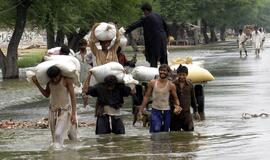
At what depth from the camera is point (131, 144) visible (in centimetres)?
1126

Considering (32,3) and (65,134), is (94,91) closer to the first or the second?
(65,134)

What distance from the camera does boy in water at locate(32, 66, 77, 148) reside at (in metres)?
10.9

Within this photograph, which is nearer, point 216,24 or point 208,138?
point 208,138

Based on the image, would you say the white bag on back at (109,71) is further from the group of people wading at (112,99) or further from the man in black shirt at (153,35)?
the man in black shirt at (153,35)

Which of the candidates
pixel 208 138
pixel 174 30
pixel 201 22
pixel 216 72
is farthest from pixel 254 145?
pixel 201 22

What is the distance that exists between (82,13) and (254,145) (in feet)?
76.9

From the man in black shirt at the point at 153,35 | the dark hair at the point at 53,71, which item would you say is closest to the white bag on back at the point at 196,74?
the man in black shirt at the point at 153,35

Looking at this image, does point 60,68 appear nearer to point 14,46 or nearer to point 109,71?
point 109,71

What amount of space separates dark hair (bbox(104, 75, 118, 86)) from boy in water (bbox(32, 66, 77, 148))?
93 centimetres

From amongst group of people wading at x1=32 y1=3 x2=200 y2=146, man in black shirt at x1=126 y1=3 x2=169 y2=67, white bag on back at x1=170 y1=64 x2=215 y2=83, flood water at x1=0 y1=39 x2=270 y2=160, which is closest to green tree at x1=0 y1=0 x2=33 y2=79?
flood water at x1=0 y1=39 x2=270 y2=160

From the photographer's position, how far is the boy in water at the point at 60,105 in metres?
10.9

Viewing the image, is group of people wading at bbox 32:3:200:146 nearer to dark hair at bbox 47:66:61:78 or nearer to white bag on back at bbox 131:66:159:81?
dark hair at bbox 47:66:61:78

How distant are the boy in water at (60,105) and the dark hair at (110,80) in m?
0.93

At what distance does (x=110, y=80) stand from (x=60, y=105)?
110 cm
